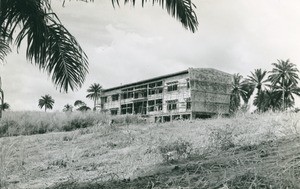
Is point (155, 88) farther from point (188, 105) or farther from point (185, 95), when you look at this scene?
point (188, 105)

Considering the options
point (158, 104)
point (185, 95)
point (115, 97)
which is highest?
point (115, 97)

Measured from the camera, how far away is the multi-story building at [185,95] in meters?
38.2

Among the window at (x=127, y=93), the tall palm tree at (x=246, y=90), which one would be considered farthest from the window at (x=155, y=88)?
the tall palm tree at (x=246, y=90)

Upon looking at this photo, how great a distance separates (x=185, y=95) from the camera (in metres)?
38.6

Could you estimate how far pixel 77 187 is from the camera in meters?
5.35

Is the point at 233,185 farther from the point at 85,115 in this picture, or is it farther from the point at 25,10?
the point at 85,115

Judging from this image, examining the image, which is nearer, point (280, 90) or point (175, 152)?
point (175, 152)

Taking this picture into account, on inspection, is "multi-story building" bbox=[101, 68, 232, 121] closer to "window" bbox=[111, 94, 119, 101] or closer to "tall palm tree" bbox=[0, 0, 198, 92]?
"window" bbox=[111, 94, 119, 101]

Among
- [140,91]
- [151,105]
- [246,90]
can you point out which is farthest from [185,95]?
[246,90]

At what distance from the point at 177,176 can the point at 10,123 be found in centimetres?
1900

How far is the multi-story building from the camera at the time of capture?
1504 inches

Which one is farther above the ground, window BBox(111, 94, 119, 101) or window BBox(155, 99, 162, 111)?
window BBox(111, 94, 119, 101)

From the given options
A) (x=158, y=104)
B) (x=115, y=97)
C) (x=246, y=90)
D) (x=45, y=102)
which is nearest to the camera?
(x=158, y=104)

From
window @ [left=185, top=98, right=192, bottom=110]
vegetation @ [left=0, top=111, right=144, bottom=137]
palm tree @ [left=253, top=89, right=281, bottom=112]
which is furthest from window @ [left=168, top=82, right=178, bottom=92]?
vegetation @ [left=0, top=111, right=144, bottom=137]
